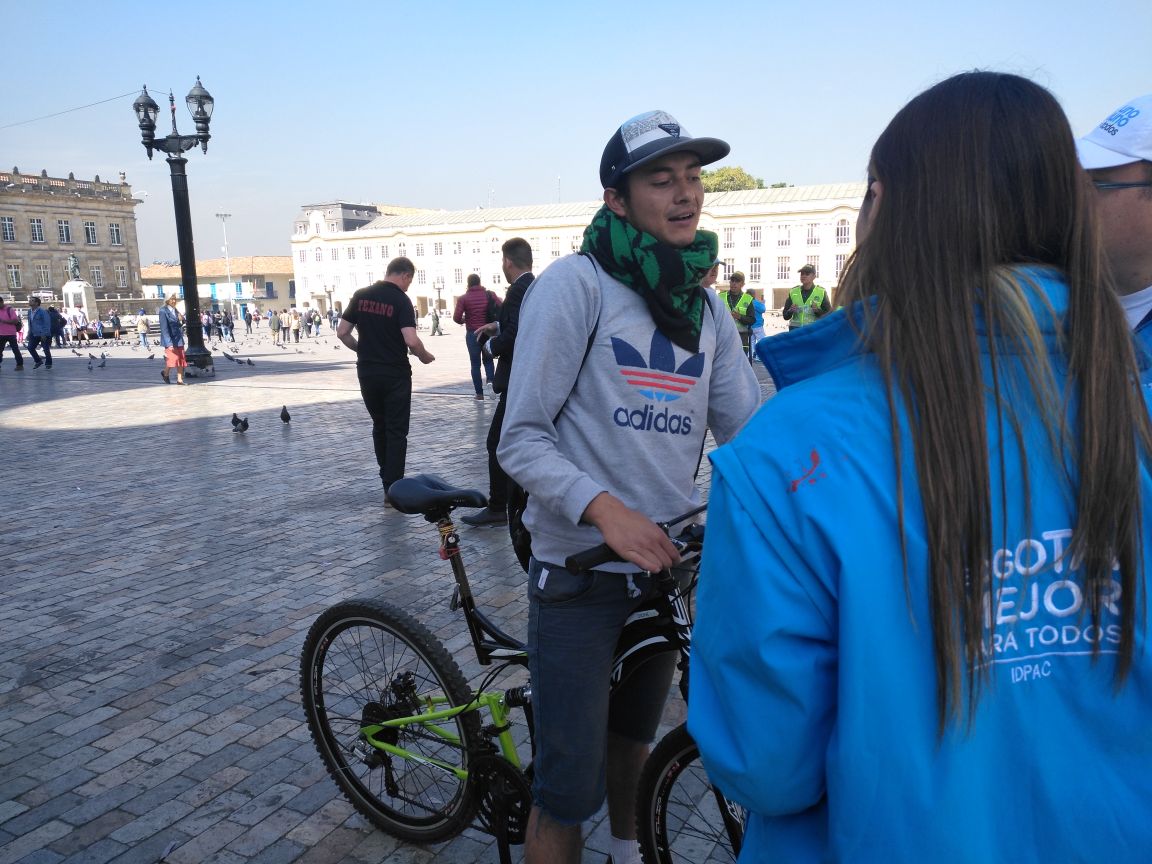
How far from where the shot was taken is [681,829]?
92.0 inches

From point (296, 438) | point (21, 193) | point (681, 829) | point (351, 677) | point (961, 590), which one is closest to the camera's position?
point (961, 590)

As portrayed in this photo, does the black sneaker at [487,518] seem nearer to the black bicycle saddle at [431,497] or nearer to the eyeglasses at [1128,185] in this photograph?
the black bicycle saddle at [431,497]

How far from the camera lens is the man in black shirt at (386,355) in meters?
7.52

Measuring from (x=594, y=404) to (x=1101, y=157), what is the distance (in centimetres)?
141

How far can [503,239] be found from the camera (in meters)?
101

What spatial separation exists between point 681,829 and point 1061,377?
68.2 inches

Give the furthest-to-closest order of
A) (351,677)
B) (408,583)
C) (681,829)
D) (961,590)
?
1. (408,583)
2. (351,677)
3. (681,829)
4. (961,590)

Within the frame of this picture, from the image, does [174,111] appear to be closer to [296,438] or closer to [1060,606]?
[296,438]

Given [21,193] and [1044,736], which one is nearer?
[1044,736]

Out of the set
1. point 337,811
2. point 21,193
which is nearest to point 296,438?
point 337,811

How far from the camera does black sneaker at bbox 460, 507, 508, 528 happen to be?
7.19 meters

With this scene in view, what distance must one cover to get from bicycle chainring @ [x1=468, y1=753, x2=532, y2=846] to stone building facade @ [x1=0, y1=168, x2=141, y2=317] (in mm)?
90153

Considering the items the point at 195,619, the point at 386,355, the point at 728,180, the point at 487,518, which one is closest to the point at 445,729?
the point at 195,619

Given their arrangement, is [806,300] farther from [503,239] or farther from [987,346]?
[503,239]
